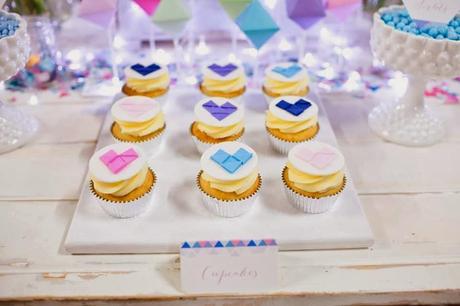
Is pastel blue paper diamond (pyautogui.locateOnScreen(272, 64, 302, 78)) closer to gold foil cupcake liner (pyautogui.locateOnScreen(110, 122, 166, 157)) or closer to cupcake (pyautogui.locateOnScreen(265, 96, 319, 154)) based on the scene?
cupcake (pyautogui.locateOnScreen(265, 96, 319, 154))

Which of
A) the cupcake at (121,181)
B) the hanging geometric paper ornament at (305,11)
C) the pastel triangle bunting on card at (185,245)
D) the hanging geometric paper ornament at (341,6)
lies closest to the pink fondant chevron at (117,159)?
the cupcake at (121,181)

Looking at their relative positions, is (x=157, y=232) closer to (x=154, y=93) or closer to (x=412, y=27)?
(x=154, y=93)

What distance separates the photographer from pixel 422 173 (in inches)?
51.1

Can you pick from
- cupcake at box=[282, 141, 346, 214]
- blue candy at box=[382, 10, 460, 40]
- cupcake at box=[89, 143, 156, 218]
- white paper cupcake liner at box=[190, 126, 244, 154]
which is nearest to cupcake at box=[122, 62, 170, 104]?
white paper cupcake liner at box=[190, 126, 244, 154]

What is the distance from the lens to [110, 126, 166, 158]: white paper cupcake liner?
1.27 meters

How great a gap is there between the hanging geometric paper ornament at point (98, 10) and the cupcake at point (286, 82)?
1.51 feet

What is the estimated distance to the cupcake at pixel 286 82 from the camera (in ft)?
4.61

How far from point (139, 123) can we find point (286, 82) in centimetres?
40

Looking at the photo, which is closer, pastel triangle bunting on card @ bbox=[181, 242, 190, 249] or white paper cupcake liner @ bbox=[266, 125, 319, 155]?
pastel triangle bunting on card @ bbox=[181, 242, 190, 249]

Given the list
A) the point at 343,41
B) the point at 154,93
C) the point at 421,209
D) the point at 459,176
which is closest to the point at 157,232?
the point at 154,93

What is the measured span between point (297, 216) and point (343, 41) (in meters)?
0.85

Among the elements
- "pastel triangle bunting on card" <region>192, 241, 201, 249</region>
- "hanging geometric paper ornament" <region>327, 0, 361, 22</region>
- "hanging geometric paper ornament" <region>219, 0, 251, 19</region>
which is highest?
"hanging geometric paper ornament" <region>219, 0, 251, 19</region>

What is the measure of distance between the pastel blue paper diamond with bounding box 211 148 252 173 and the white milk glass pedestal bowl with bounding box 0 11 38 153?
1.78ft

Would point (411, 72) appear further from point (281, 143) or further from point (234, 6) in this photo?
point (234, 6)
